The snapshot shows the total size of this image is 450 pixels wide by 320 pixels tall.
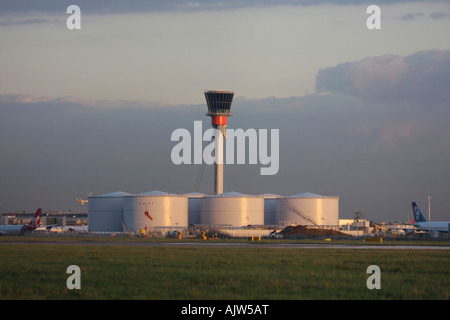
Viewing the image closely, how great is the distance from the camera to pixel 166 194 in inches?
5876

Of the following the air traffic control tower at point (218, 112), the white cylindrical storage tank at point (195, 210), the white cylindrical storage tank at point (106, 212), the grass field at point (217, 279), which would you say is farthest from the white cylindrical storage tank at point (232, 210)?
the grass field at point (217, 279)

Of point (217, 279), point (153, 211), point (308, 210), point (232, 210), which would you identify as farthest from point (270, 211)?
point (217, 279)

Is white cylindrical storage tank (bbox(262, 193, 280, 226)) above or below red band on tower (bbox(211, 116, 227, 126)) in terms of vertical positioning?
below

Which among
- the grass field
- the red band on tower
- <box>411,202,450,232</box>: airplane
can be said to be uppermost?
the red band on tower

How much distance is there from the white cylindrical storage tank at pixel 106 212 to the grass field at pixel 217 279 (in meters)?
109

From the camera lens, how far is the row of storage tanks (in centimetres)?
14700

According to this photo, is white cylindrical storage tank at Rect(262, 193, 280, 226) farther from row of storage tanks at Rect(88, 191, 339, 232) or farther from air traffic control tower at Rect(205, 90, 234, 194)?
air traffic control tower at Rect(205, 90, 234, 194)

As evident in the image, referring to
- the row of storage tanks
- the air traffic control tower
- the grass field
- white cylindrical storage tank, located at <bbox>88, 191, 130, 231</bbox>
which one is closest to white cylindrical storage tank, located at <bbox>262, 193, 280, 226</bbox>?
the row of storage tanks

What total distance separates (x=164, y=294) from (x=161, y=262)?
1757 centimetres

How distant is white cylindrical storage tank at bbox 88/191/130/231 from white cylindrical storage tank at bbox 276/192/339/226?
1514 inches

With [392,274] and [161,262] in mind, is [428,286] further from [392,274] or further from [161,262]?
[161,262]

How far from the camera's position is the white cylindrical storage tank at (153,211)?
145875mm

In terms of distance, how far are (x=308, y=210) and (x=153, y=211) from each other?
37.4 m

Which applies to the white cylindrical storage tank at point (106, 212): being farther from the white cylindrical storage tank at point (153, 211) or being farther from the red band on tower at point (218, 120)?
the red band on tower at point (218, 120)
